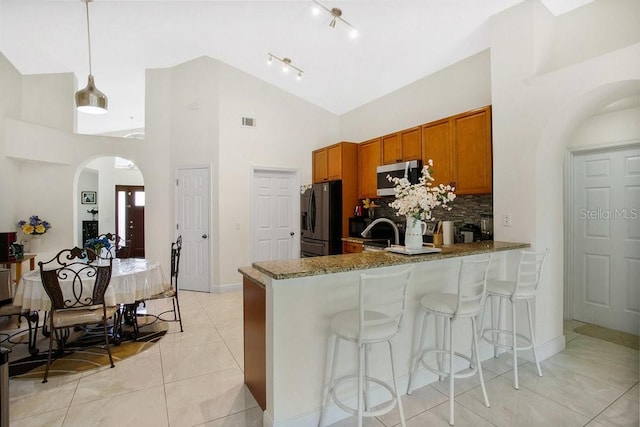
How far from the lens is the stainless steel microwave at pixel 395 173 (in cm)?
397

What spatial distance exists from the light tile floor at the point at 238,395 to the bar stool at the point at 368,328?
28cm

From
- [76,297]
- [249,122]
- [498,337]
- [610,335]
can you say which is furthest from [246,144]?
[610,335]

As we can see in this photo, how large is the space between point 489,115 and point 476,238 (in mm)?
1312

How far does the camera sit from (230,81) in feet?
16.9

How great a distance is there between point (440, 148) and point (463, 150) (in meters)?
0.31

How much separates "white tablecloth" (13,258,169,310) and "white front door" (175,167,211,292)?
1595mm

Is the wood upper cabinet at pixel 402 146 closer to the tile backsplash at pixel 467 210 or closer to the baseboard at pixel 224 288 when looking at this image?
the tile backsplash at pixel 467 210

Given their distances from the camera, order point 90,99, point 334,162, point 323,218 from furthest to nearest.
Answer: point 334,162
point 323,218
point 90,99

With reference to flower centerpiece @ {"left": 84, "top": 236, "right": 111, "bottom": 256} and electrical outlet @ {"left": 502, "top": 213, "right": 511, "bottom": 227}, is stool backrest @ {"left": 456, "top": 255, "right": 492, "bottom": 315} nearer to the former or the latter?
electrical outlet @ {"left": 502, "top": 213, "right": 511, "bottom": 227}

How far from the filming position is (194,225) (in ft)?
17.2

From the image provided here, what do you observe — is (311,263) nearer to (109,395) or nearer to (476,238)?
(109,395)

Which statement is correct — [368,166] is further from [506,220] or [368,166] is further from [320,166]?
[506,220]

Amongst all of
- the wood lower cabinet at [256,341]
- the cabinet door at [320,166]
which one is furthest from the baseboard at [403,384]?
the cabinet door at [320,166]

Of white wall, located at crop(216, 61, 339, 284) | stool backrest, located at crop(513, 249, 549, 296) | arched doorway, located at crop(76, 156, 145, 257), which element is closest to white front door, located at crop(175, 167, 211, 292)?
white wall, located at crop(216, 61, 339, 284)
